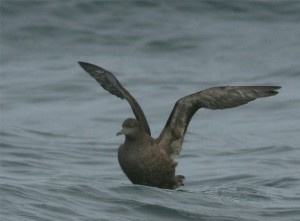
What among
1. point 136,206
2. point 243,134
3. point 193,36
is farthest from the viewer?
point 193,36

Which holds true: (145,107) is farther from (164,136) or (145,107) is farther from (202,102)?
(202,102)

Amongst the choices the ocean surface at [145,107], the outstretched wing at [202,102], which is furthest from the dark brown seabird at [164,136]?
the ocean surface at [145,107]

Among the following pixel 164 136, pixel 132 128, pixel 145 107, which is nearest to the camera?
pixel 132 128

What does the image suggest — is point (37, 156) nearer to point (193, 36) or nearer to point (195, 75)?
point (195, 75)

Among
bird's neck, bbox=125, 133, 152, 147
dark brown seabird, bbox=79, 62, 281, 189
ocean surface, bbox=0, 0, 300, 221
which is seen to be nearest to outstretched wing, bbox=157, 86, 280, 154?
dark brown seabird, bbox=79, 62, 281, 189

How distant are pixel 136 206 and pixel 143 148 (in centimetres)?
80

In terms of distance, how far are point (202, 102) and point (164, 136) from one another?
60cm

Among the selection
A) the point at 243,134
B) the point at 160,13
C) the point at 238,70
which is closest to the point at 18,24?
the point at 160,13

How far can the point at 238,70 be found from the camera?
18156 mm

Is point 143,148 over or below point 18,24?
below

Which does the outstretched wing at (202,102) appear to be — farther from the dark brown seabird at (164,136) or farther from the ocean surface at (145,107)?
the ocean surface at (145,107)

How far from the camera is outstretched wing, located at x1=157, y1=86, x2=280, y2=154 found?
32.6 feet

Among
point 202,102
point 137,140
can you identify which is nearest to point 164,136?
point 137,140

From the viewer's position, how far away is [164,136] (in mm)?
10617
